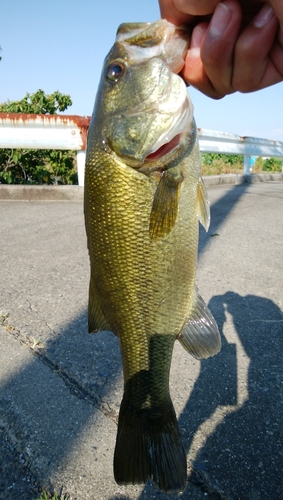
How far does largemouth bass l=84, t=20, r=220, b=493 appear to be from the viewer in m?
1.63

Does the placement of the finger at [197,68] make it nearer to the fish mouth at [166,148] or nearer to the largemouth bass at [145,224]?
the largemouth bass at [145,224]

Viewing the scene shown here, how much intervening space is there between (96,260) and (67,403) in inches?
38.9

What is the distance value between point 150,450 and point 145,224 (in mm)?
878

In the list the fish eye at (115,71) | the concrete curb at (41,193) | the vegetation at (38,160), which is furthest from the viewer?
the vegetation at (38,160)

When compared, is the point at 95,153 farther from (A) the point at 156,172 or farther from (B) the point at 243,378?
(B) the point at 243,378

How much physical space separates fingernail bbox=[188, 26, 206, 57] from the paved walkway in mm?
1683

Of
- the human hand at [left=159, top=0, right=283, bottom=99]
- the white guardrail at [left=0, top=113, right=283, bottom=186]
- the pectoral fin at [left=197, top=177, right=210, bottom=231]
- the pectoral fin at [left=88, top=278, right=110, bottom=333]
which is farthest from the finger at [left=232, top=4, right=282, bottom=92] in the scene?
the white guardrail at [left=0, top=113, right=283, bottom=186]

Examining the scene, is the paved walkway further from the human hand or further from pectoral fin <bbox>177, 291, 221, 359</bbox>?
the human hand

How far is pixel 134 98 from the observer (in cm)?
175

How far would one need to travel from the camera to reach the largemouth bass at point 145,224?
1.63 meters

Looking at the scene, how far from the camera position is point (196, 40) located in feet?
5.37

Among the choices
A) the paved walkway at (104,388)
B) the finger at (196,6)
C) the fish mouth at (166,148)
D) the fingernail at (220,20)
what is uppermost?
the finger at (196,6)

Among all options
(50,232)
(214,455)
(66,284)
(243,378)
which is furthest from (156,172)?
(50,232)

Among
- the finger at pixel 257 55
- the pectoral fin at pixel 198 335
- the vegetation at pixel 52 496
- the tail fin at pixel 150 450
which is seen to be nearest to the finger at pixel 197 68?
the finger at pixel 257 55
